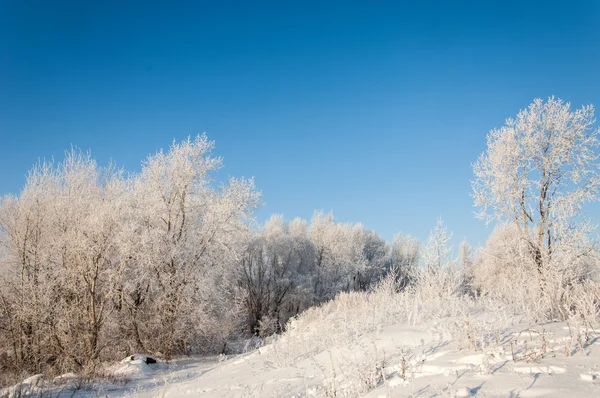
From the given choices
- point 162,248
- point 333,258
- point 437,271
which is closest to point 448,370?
point 437,271

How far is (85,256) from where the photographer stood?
1566 centimetres

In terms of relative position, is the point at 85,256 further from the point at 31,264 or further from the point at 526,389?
the point at 526,389

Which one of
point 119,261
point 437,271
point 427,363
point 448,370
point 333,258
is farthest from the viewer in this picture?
point 333,258

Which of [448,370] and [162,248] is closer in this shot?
[448,370]

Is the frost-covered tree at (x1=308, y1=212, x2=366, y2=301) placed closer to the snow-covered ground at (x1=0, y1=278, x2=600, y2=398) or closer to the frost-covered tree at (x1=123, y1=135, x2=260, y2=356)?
the frost-covered tree at (x1=123, y1=135, x2=260, y2=356)

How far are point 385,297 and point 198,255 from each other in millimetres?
11377

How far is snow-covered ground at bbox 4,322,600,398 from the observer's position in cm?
396

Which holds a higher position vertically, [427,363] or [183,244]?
[183,244]

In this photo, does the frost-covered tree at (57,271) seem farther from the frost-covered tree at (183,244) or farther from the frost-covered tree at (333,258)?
the frost-covered tree at (333,258)

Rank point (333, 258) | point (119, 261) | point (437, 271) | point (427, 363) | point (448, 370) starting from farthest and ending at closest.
→ point (333, 258) < point (119, 261) < point (437, 271) < point (427, 363) < point (448, 370)

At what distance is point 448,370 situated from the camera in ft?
15.9

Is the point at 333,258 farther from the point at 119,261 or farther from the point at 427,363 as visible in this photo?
the point at 427,363

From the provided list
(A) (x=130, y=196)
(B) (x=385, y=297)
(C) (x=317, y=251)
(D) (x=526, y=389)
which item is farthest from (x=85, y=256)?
(C) (x=317, y=251)

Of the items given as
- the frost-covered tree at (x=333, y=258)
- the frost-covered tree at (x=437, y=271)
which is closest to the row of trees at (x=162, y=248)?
the frost-covered tree at (x=437, y=271)
